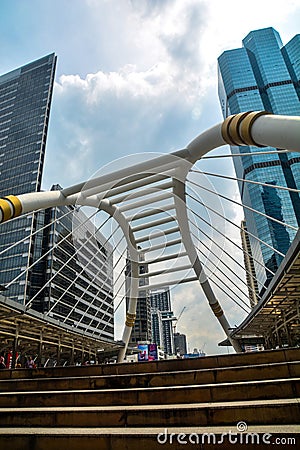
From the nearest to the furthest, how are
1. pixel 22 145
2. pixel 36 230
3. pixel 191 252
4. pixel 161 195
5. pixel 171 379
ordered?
pixel 171 379 < pixel 161 195 < pixel 191 252 < pixel 36 230 < pixel 22 145

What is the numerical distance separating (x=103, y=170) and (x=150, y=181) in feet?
7.02

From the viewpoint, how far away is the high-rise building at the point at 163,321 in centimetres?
12775

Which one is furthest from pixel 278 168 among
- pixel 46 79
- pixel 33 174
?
pixel 46 79

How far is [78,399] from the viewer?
4.62m

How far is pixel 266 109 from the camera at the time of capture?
102 meters

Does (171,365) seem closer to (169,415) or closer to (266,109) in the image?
(169,415)

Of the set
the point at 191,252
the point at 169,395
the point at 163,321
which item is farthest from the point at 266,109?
the point at 169,395

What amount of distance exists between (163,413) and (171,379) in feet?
4.72

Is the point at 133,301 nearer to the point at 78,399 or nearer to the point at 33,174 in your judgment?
the point at 78,399

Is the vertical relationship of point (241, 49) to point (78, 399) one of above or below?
above

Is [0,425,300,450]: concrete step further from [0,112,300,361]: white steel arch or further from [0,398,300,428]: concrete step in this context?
[0,112,300,361]: white steel arch

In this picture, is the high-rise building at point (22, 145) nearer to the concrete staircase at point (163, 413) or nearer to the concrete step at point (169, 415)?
the concrete staircase at point (163, 413)

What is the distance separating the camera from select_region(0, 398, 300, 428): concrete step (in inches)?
131

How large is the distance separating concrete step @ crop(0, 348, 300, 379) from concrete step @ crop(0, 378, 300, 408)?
1.78 meters
